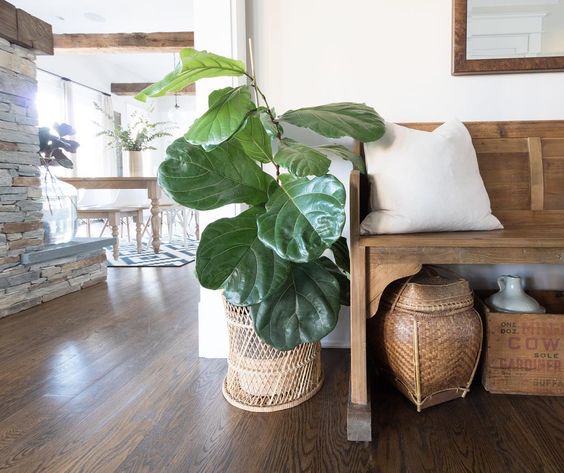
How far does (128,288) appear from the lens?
2.71 meters

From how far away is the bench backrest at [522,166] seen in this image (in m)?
1.43

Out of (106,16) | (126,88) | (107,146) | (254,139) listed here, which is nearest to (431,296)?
(254,139)

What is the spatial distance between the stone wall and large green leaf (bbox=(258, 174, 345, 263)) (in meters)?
1.84

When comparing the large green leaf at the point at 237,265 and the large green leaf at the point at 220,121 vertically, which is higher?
the large green leaf at the point at 220,121

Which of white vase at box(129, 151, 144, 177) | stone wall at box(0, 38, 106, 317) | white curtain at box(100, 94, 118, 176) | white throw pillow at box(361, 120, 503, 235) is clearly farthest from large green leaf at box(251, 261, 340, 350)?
white curtain at box(100, 94, 118, 176)

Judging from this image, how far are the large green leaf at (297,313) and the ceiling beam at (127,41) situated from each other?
463cm

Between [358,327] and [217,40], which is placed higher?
[217,40]

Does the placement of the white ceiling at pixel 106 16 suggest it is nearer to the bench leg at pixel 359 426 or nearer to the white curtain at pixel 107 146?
the white curtain at pixel 107 146

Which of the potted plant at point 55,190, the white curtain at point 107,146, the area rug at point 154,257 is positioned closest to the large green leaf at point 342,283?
the potted plant at point 55,190

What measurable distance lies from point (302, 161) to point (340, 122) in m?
0.21

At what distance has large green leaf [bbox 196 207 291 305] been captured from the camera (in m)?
0.97

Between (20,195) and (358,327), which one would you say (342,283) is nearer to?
(358,327)

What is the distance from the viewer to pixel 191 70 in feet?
3.46

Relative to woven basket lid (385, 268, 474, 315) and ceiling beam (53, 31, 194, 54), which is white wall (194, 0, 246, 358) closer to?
woven basket lid (385, 268, 474, 315)
